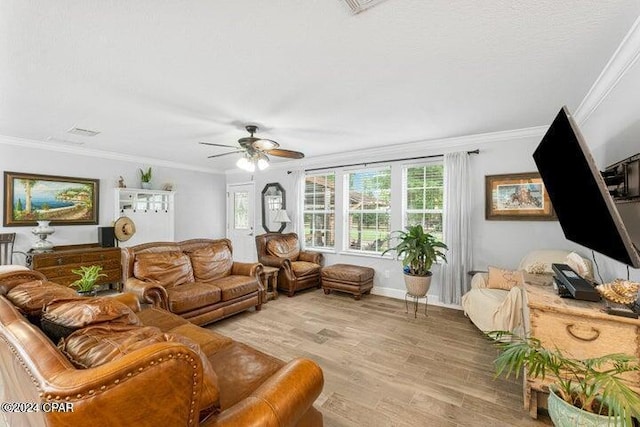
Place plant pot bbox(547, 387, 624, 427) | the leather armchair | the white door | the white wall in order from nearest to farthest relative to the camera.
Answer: plant pot bbox(547, 387, 624, 427), the white wall, the leather armchair, the white door

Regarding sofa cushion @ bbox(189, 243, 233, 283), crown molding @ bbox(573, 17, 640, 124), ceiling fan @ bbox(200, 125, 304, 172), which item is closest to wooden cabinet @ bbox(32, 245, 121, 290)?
sofa cushion @ bbox(189, 243, 233, 283)

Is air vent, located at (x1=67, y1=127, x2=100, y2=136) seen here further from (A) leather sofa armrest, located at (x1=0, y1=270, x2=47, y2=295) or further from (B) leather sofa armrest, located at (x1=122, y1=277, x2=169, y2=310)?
(A) leather sofa armrest, located at (x1=0, y1=270, x2=47, y2=295)

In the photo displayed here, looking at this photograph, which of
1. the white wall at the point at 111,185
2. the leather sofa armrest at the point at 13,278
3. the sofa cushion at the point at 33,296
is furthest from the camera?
the white wall at the point at 111,185

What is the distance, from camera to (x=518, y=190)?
3.54m

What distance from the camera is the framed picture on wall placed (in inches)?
134

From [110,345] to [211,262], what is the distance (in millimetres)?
3022

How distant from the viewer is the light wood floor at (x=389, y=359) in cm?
188

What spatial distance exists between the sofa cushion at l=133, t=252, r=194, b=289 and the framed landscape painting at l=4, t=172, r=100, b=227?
233 cm

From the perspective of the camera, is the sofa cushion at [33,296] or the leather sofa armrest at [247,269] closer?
the sofa cushion at [33,296]

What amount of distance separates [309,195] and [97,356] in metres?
4.82

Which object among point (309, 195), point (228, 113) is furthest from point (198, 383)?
point (309, 195)

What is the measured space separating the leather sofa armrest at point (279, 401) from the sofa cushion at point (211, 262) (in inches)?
107

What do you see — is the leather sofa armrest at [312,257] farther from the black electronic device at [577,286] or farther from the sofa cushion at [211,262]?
the black electronic device at [577,286]

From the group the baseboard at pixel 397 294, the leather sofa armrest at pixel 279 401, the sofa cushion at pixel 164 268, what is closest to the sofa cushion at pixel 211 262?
the sofa cushion at pixel 164 268
